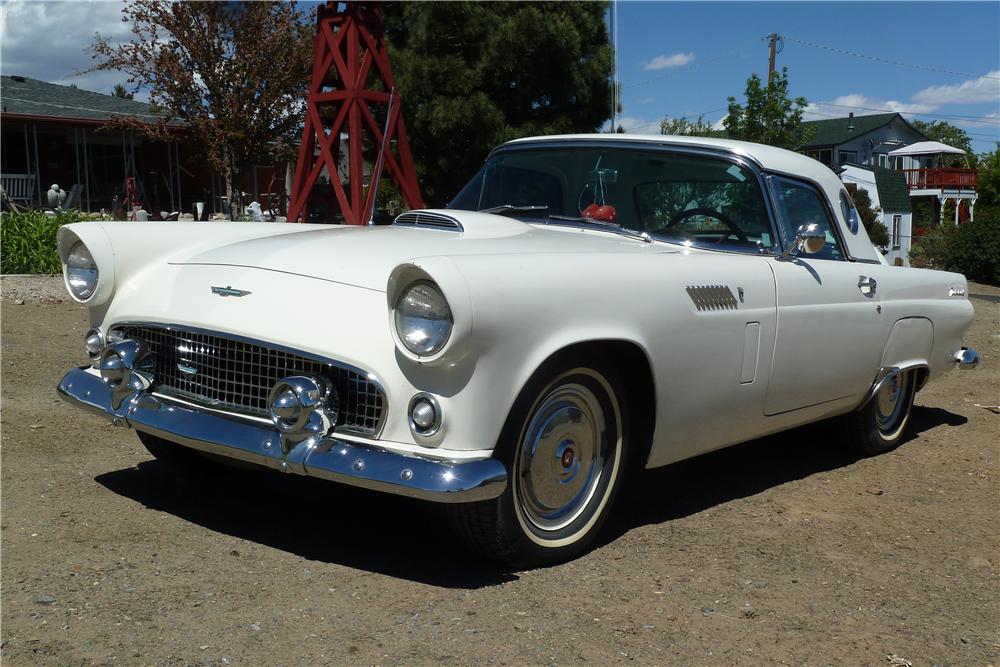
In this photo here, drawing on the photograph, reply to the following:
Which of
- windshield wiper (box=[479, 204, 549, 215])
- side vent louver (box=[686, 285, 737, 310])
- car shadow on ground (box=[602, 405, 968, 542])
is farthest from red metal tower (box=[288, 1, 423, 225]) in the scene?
side vent louver (box=[686, 285, 737, 310])

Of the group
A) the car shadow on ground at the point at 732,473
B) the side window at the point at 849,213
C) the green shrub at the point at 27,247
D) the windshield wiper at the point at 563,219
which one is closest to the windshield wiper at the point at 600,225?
the windshield wiper at the point at 563,219

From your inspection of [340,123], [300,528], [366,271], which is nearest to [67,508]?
[300,528]

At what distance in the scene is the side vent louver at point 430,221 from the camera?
376 centimetres

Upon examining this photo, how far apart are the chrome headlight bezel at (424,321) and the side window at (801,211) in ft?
6.67

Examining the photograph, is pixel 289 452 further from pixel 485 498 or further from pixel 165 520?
pixel 165 520

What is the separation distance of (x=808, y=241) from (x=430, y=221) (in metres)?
1.58

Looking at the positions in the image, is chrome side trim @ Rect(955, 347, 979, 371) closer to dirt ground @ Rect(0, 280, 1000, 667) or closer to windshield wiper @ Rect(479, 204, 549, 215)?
dirt ground @ Rect(0, 280, 1000, 667)

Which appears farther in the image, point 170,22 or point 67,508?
point 170,22

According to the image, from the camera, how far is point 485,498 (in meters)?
2.75

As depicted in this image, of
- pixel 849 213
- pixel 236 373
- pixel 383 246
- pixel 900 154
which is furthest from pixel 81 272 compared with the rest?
pixel 900 154

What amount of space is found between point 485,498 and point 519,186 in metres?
2.05

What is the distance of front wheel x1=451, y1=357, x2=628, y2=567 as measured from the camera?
298cm

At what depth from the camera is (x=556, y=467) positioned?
3.20 meters

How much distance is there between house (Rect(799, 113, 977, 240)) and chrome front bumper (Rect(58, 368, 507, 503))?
39356 mm
